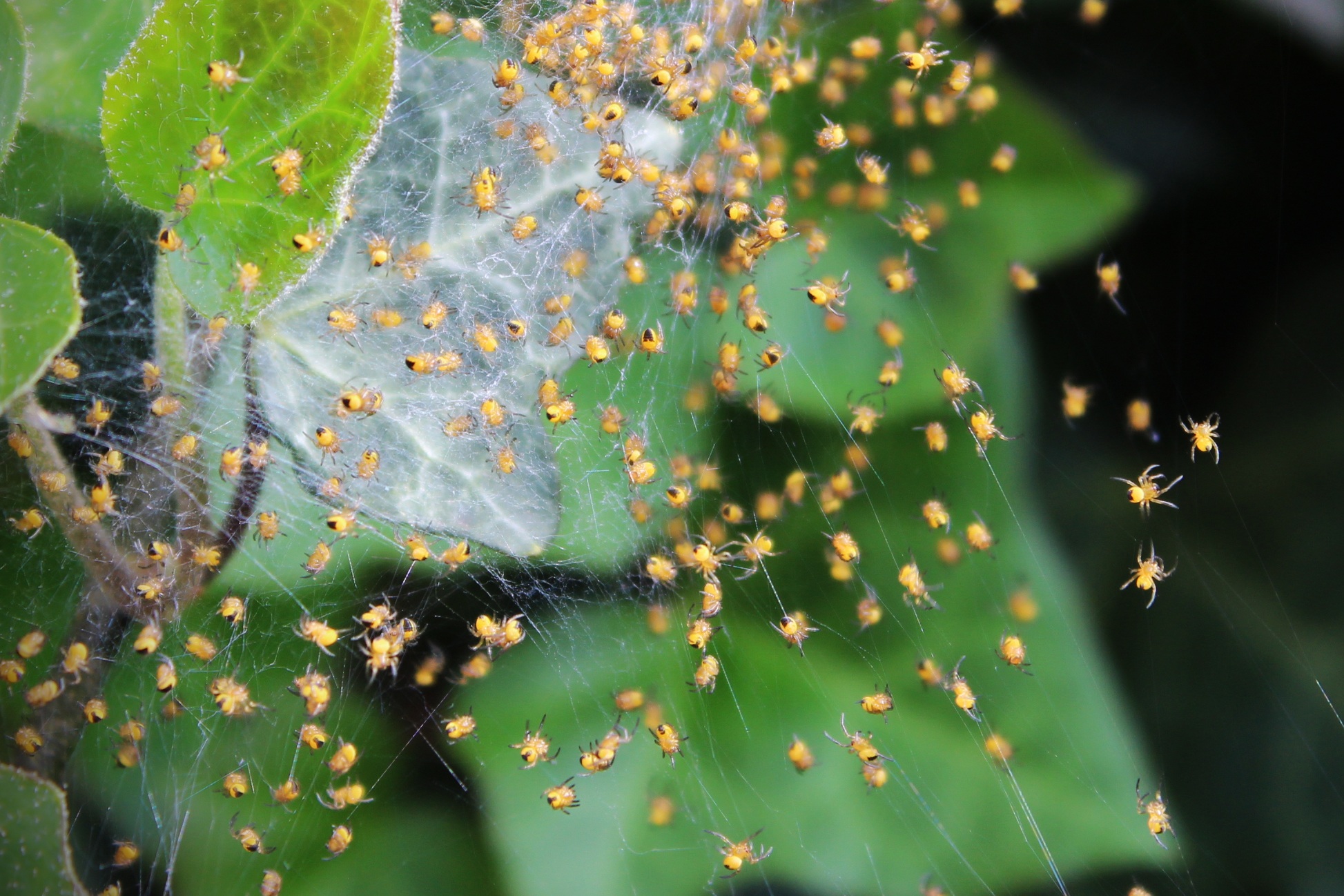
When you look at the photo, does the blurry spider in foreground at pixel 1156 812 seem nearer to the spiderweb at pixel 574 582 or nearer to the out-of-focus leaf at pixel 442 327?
the spiderweb at pixel 574 582

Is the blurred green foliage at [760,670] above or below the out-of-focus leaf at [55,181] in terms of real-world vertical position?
below

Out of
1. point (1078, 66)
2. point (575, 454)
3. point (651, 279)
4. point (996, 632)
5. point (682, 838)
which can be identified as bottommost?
point (682, 838)

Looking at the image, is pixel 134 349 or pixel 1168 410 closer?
pixel 134 349

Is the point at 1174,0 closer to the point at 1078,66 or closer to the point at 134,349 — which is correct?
the point at 1078,66

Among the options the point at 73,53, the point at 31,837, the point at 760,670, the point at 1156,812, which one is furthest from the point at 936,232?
the point at 31,837

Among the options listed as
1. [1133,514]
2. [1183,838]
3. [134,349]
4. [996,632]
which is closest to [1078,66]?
[1133,514]

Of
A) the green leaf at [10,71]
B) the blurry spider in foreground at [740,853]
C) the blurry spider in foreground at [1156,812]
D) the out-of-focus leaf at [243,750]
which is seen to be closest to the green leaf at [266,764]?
the out-of-focus leaf at [243,750]

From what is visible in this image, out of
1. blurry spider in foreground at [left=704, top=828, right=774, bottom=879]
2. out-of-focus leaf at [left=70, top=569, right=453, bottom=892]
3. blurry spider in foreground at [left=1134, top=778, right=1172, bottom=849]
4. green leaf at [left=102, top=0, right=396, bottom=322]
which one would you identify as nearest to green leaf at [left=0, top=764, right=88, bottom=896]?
out-of-focus leaf at [left=70, top=569, right=453, bottom=892]

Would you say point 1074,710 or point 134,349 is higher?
point 134,349

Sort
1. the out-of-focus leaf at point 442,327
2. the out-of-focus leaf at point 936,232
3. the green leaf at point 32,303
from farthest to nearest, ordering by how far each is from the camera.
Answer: the out-of-focus leaf at point 936,232 → the out-of-focus leaf at point 442,327 → the green leaf at point 32,303
